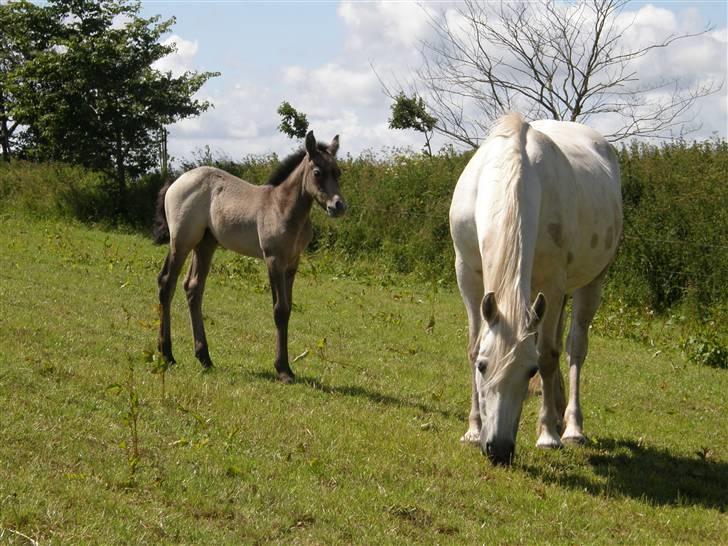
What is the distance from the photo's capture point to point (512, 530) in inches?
183

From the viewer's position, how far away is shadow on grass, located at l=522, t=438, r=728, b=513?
5.59m

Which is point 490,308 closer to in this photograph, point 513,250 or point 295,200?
point 513,250

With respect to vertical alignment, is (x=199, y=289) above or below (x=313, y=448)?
above

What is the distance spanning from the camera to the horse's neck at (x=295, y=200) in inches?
308

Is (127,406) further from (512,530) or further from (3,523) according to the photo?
(512,530)

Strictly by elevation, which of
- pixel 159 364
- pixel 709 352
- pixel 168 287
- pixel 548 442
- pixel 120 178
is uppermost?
pixel 120 178

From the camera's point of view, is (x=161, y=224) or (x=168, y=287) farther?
(x=161, y=224)

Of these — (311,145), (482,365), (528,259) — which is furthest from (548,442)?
(311,145)

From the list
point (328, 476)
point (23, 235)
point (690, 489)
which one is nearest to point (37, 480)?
point (328, 476)

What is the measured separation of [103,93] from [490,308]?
2063cm

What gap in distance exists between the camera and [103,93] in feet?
77.4

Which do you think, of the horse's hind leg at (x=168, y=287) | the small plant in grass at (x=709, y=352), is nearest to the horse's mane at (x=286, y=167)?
the horse's hind leg at (x=168, y=287)

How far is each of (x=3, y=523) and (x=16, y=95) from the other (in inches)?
901

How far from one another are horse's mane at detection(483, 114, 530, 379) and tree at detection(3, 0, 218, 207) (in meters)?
18.8
